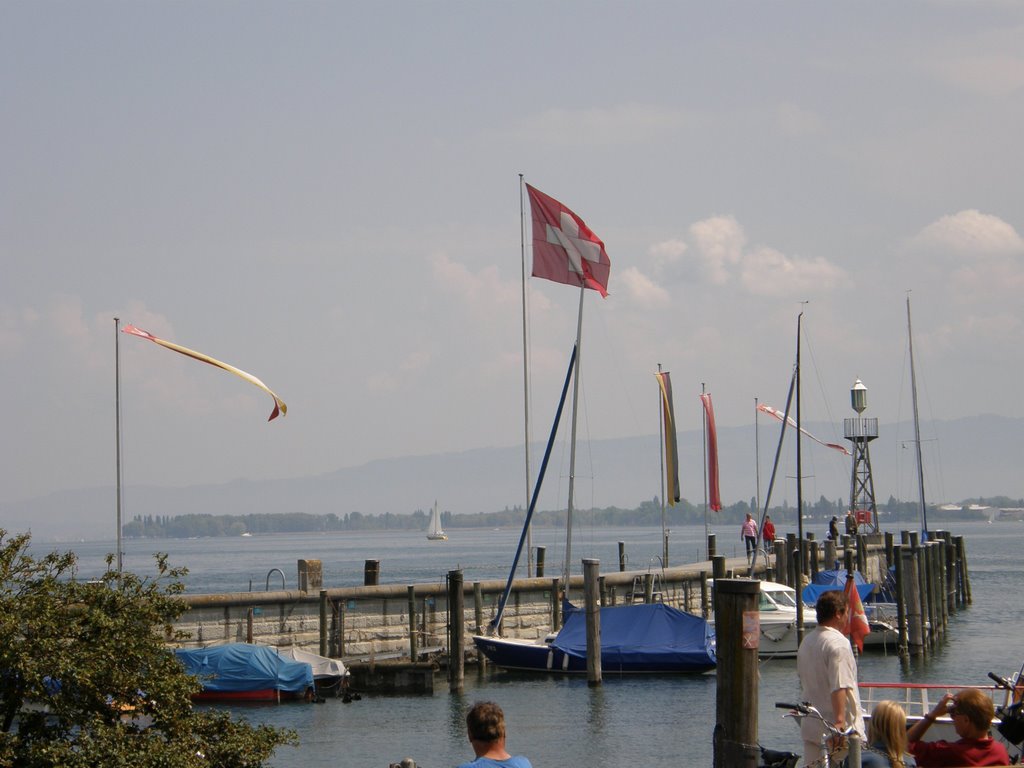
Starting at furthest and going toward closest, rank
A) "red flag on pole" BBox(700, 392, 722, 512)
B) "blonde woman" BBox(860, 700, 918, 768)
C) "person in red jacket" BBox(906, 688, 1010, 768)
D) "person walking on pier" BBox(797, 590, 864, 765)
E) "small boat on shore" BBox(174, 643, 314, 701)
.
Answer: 1. "red flag on pole" BBox(700, 392, 722, 512)
2. "small boat on shore" BBox(174, 643, 314, 701)
3. "person walking on pier" BBox(797, 590, 864, 765)
4. "blonde woman" BBox(860, 700, 918, 768)
5. "person in red jacket" BBox(906, 688, 1010, 768)

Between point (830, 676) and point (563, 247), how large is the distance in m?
23.7

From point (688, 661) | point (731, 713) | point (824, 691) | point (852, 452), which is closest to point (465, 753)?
point (688, 661)

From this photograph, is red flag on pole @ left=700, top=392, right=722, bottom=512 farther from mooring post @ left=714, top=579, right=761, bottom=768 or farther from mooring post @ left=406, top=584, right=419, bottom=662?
mooring post @ left=714, top=579, right=761, bottom=768

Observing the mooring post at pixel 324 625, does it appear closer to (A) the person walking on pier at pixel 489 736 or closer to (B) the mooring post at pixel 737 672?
(B) the mooring post at pixel 737 672

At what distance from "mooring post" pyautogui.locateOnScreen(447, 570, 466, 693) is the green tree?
52.3 ft

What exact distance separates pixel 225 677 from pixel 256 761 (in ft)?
55.8

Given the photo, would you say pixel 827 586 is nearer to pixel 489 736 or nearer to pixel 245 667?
pixel 245 667

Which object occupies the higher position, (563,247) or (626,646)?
(563,247)

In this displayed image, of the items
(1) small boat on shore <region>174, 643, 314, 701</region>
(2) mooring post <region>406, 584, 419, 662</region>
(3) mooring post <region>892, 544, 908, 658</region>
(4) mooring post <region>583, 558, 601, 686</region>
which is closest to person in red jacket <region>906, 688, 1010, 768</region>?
(4) mooring post <region>583, 558, 601, 686</region>

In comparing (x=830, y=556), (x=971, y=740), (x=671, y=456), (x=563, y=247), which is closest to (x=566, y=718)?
(x=563, y=247)

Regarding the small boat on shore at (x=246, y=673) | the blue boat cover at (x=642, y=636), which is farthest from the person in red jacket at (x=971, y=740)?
the blue boat cover at (x=642, y=636)

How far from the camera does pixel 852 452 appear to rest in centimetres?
6675

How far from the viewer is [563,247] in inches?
1298

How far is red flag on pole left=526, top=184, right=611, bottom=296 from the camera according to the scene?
32812mm
